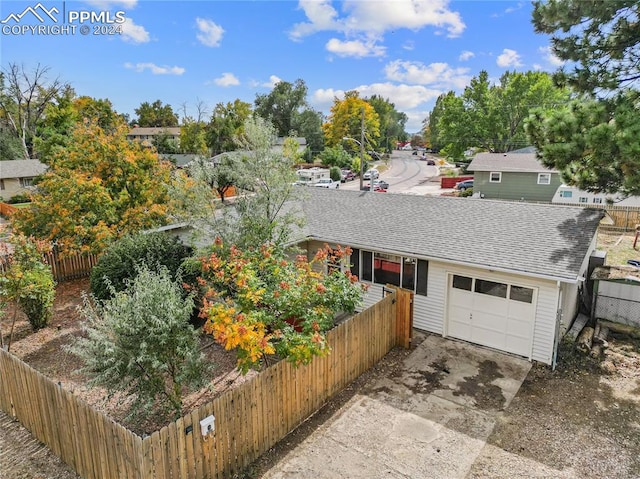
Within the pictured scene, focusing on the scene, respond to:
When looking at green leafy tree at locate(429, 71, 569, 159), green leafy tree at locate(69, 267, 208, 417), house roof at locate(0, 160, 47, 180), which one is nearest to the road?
green leafy tree at locate(429, 71, 569, 159)

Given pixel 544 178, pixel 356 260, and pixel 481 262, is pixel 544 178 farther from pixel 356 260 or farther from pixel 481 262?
pixel 481 262

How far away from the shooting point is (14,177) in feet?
126

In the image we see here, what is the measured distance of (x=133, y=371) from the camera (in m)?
6.47

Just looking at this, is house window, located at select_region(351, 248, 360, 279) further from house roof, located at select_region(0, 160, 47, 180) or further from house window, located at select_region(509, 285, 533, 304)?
house roof, located at select_region(0, 160, 47, 180)

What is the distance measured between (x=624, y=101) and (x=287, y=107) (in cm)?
6904

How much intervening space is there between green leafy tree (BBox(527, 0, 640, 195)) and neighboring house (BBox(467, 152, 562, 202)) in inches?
973

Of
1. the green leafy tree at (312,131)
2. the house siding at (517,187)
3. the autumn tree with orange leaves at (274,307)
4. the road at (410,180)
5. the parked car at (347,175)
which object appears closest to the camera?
the autumn tree with orange leaves at (274,307)

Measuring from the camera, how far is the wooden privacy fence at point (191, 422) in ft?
17.5

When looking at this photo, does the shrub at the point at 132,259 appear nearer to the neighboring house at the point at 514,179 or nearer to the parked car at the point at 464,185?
the neighboring house at the point at 514,179

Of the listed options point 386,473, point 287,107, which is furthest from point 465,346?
point 287,107

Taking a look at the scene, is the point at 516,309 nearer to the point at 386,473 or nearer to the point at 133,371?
the point at 386,473

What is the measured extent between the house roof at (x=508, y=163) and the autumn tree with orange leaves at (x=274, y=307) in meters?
30.4

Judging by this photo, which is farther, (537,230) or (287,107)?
(287,107)

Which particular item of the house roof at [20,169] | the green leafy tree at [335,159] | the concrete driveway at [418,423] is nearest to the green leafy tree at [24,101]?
the house roof at [20,169]
